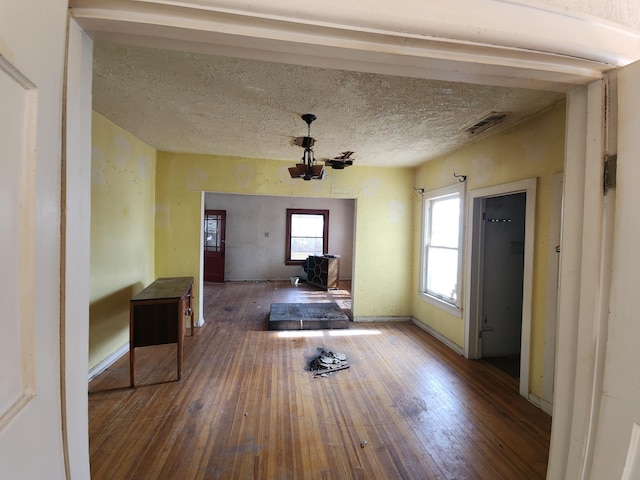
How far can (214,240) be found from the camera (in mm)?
7941

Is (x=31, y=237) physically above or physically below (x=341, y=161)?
below

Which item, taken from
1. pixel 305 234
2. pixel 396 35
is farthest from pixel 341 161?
pixel 305 234

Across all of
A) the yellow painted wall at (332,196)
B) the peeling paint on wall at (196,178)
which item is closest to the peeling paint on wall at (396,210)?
the yellow painted wall at (332,196)

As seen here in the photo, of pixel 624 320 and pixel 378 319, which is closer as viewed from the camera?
pixel 624 320

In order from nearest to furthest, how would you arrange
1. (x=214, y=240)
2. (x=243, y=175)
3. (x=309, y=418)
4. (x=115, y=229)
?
1. (x=309, y=418)
2. (x=115, y=229)
3. (x=243, y=175)
4. (x=214, y=240)

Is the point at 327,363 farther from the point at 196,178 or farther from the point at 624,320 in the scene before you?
the point at 196,178

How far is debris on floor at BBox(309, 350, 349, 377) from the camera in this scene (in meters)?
2.93

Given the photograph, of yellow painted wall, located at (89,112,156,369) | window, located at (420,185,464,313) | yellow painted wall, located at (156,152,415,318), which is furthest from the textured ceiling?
window, located at (420,185,464,313)

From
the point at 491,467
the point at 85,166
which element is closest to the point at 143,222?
the point at 85,166

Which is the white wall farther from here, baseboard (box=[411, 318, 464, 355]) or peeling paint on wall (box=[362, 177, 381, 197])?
baseboard (box=[411, 318, 464, 355])

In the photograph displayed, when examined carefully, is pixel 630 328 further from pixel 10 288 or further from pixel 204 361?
pixel 204 361

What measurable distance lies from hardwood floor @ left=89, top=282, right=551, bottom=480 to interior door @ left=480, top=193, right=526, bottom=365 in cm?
41

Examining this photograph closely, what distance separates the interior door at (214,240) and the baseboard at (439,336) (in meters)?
5.45

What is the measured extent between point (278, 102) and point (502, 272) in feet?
10.1
